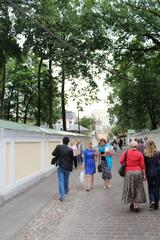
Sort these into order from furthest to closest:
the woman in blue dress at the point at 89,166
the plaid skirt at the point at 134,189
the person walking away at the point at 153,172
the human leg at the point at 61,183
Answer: the woman in blue dress at the point at 89,166
the human leg at the point at 61,183
the person walking away at the point at 153,172
the plaid skirt at the point at 134,189

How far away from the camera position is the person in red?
984 cm

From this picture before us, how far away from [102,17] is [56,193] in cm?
1669

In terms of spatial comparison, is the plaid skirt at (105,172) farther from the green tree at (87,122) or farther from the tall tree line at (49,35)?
the green tree at (87,122)

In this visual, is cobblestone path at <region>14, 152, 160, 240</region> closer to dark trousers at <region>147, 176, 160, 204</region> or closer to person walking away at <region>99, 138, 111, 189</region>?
dark trousers at <region>147, 176, 160, 204</region>

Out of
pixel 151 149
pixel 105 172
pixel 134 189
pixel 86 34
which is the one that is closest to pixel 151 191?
pixel 134 189

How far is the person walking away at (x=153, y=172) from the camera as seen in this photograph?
10148 millimetres

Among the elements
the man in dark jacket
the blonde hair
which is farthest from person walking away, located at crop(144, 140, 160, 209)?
the man in dark jacket

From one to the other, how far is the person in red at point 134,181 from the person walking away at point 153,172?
0.82 ft

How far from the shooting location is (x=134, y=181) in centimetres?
991

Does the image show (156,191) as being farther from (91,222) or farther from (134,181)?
(91,222)

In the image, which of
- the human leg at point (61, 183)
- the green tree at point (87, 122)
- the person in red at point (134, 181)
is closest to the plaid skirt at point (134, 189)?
the person in red at point (134, 181)

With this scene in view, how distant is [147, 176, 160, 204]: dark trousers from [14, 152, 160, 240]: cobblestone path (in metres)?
0.30

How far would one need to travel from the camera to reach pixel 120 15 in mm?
26797

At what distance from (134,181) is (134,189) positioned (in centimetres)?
18
